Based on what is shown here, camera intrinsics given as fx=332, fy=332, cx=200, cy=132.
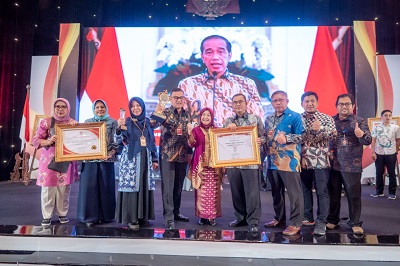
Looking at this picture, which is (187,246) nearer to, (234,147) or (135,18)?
(234,147)

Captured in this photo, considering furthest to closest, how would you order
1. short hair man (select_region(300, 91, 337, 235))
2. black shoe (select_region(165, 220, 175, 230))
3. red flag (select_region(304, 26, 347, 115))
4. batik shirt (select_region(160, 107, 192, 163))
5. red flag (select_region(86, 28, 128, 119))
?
1. red flag (select_region(86, 28, 128, 119))
2. red flag (select_region(304, 26, 347, 115))
3. batik shirt (select_region(160, 107, 192, 163))
4. black shoe (select_region(165, 220, 175, 230))
5. short hair man (select_region(300, 91, 337, 235))

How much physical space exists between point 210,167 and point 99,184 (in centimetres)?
121

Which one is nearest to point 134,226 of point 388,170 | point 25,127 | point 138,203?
point 138,203

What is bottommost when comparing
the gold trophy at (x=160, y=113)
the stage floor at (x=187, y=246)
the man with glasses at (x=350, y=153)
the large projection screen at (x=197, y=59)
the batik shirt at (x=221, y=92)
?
the stage floor at (x=187, y=246)

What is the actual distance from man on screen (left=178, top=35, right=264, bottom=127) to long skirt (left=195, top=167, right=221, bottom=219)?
346 centimetres

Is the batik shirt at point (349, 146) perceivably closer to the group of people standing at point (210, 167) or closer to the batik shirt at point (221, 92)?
the group of people standing at point (210, 167)

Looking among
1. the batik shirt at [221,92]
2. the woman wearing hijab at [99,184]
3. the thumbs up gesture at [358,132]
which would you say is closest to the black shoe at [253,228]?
the thumbs up gesture at [358,132]

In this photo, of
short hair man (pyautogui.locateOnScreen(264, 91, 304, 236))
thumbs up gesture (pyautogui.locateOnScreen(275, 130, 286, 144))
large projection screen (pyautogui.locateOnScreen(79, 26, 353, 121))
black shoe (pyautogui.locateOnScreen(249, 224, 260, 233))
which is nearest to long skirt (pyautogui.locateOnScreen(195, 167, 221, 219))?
black shoe (pyautogui.locateOnScreen(249, 224, 260, 233))

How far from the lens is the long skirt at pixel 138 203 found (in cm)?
329

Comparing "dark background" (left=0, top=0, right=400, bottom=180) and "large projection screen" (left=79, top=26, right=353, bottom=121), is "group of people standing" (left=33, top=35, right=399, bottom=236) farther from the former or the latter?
"dark background" (left=0, top=0, right=400, bottom=180)

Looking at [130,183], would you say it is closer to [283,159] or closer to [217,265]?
[217,265]

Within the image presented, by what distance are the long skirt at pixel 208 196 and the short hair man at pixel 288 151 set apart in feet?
2.09

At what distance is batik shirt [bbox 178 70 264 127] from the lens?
6.95 metres

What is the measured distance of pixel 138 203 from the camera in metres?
3.31
